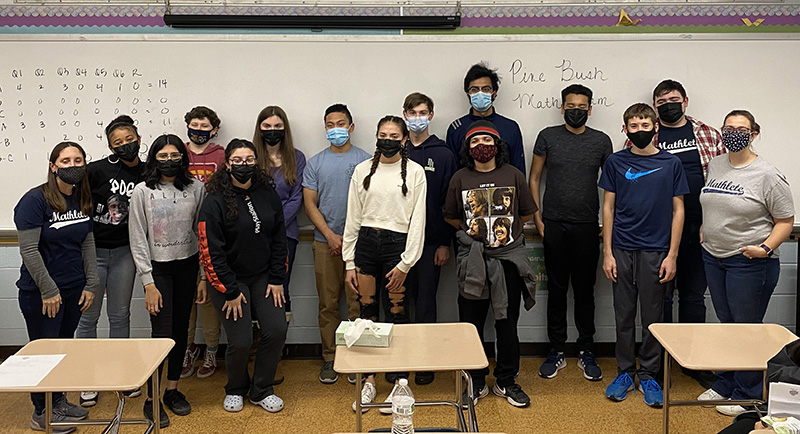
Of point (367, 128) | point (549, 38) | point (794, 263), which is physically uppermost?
point (549, 38)

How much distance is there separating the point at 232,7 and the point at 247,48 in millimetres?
262

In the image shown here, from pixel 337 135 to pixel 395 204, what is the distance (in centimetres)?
69

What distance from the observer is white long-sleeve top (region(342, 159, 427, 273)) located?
342 centimetres

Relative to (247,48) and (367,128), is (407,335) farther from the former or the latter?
(247,48)

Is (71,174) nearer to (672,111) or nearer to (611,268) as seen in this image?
(611,268)

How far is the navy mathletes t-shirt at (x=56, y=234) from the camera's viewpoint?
2977mm

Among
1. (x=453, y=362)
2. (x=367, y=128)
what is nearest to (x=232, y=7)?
(x=367, y=128)

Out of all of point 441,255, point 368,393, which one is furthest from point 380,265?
point 368,393

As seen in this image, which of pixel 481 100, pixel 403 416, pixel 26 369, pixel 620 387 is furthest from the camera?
pixel 481 100

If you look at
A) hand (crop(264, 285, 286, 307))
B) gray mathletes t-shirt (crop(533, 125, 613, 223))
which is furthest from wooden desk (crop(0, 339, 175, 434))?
gray mathletes t-shirt (crop(533, 125, 613, 223))

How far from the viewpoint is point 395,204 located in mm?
3426

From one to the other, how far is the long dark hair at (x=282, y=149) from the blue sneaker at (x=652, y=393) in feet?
7.71

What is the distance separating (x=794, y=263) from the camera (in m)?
4.09

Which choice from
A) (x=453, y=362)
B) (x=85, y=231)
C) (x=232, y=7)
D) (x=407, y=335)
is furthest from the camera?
(x=232, y=7)
